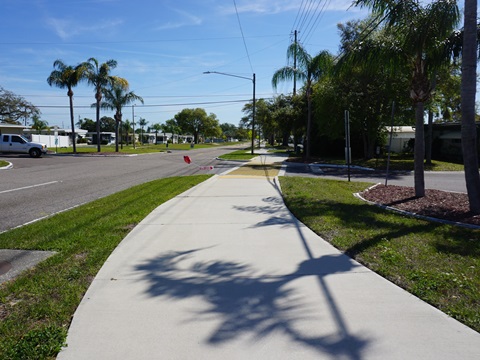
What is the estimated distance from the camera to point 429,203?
930cm

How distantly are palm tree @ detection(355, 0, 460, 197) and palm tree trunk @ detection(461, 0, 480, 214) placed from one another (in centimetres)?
115

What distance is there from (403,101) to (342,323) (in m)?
22.1

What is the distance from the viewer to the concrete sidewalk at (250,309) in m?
3.04

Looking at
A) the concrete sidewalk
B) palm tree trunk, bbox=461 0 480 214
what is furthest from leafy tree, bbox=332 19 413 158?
the concrete sidewalk

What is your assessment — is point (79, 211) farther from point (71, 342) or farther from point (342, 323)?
point (342, 323)

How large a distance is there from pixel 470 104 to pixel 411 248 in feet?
13.5

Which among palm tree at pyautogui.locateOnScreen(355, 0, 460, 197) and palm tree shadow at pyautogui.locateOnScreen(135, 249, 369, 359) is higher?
palm tree at pyautogui.locateOnScreen(355, 0, 460, 197)

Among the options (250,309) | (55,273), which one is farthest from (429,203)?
(55,273)

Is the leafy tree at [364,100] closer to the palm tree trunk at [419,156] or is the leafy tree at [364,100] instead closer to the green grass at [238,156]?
the green grass at [238,156]

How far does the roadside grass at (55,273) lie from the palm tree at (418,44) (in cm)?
692

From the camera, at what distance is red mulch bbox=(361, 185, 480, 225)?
781cm

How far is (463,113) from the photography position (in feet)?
26.4

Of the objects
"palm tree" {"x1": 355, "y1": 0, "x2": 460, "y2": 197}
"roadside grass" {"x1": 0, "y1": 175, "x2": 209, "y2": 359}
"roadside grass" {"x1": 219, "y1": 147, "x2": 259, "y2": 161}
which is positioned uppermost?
"palm tree" {"x1": 355, "y1": 0, "x2": 460, "y2": 197}

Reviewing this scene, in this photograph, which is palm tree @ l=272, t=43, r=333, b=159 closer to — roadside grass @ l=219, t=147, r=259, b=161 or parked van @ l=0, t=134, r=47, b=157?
roadside grass @ l=219, t=147, r=259, b=161
